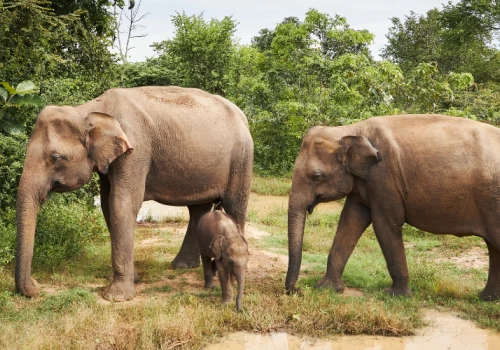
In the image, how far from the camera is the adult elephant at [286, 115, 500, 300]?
7.15 metres

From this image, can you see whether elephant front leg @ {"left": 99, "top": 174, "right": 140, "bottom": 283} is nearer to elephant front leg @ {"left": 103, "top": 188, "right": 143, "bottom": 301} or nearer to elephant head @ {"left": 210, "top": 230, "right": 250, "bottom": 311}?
elephant front leg @ {"left": 103, "top": 188, "right": 143, "bottom": 301}

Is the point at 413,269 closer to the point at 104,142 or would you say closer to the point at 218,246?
the point at 218,246

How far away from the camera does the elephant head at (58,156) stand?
688 cm

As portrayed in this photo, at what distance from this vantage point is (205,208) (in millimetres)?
8875

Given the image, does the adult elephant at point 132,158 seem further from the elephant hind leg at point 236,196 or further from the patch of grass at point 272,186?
the patch of grass at point 272,186

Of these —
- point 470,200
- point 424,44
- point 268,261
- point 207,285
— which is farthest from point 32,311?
point 424,44

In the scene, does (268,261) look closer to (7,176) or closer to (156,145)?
(156,145)

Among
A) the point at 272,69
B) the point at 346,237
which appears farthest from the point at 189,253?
the point at 272,69

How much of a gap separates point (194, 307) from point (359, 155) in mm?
2625

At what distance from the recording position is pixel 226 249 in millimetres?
6941

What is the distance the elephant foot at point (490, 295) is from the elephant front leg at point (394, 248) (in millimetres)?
965

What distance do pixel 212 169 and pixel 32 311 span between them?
2.82 meters

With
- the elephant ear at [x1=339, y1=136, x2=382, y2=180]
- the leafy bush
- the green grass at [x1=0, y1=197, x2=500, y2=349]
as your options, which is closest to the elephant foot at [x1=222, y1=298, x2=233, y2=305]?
the green grass at [x1=0, y1=197, x2=500, y2=349]

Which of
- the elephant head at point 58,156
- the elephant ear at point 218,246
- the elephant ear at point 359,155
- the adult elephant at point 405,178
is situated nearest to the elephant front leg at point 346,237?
the adult elephant at point 405,178
